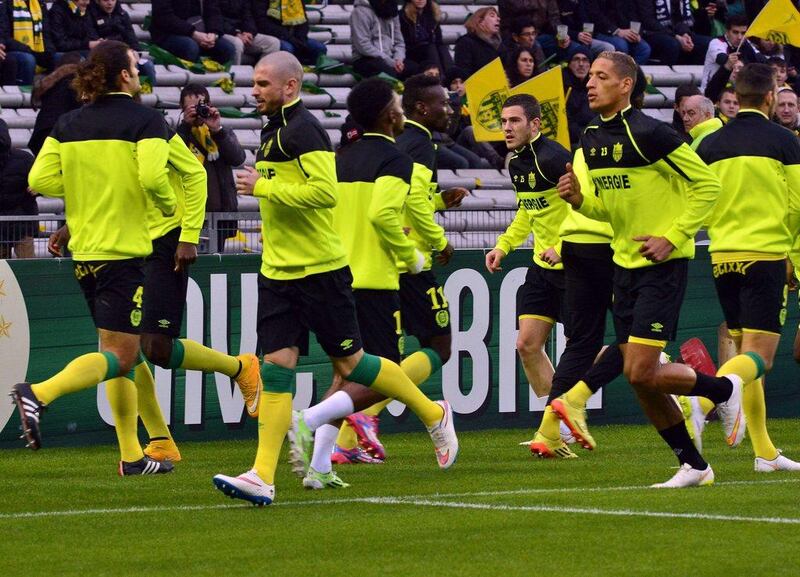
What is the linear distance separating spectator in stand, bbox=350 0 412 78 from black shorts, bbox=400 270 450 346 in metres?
8.69

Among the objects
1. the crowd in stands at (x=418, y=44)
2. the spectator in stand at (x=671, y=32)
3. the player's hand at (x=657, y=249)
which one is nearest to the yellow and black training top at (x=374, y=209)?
the player's hand at (x=657, y=249)

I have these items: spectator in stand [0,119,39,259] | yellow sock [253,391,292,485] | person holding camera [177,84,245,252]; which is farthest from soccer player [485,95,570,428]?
spectator in stand [0,119,39,259]

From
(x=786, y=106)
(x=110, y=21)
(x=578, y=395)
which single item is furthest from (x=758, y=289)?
(x=110, y=21)

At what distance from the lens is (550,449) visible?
35.5ft

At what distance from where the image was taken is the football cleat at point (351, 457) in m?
10.6

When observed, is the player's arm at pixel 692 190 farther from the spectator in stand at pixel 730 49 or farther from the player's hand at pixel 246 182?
the spectator in stand at pixel 730 49

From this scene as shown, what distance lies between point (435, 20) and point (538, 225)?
345 inches

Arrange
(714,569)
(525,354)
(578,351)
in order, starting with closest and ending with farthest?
(714,569), (578,351), (525,354)

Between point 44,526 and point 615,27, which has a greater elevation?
point 615,27

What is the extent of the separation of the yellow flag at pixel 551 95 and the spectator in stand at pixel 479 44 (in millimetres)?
4318

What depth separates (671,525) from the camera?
23.5 ft

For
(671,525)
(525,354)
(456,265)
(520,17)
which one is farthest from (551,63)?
(671,525)

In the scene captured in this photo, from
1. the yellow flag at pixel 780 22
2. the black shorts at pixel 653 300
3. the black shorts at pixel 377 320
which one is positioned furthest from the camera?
the yellow flag at pixel 780 22

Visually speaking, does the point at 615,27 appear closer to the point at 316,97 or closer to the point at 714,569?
the point at 316,97
